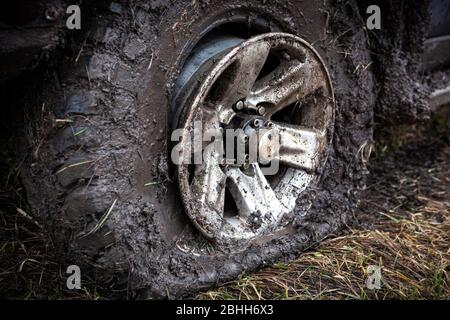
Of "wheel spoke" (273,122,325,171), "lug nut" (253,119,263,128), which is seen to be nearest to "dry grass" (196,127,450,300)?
"wheel spoke" (273,122,325,171)

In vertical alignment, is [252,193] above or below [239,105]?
below

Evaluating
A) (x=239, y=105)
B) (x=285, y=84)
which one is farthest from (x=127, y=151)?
(x=285, y=84)

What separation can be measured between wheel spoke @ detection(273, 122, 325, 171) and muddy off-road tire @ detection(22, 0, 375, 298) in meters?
0.36

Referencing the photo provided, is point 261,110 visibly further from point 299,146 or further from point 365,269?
point 365,269

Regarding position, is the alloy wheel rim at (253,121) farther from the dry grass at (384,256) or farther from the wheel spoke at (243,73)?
the dry grass at (384,256)

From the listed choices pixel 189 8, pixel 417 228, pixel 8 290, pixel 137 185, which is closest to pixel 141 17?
pixel 189 8

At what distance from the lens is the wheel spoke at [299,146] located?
2.29 m

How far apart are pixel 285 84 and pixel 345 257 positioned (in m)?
0.65

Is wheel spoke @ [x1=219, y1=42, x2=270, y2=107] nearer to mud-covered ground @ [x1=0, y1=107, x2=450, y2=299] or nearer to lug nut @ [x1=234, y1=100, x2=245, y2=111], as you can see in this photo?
lug nut @ [x1=234, y1=100, x2=245, y2=111]

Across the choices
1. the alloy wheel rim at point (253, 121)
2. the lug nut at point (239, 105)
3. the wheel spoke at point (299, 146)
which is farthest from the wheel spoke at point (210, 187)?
the wheel spoke at point (299, 146)

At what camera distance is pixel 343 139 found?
99.0 inches

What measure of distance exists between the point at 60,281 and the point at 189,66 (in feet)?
2.56

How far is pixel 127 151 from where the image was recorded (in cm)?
189

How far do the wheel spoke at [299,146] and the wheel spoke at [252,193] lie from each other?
12cm
